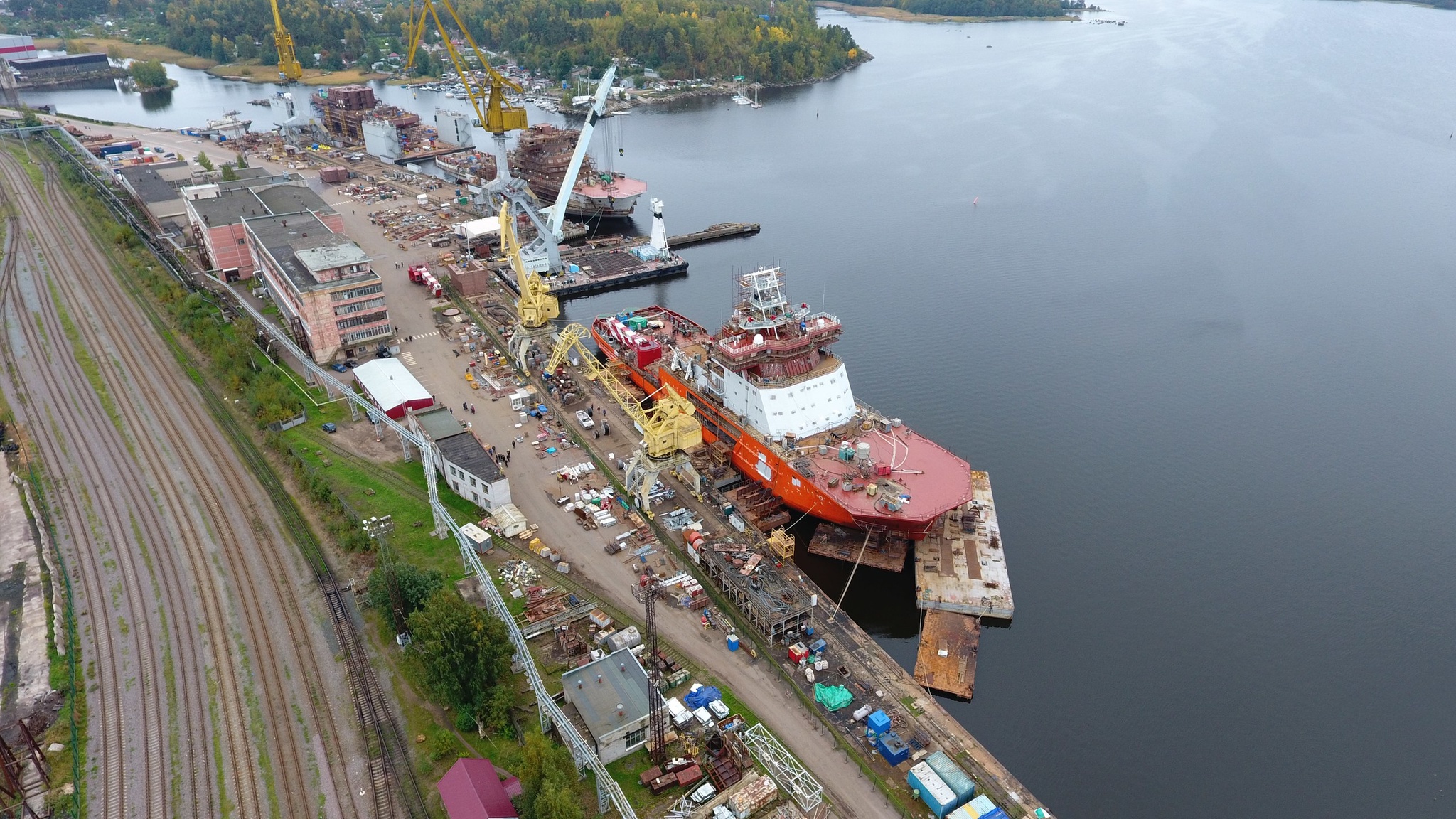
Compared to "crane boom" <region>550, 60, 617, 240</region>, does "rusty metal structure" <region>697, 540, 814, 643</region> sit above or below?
below

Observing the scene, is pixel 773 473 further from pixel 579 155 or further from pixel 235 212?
pixel 235 212

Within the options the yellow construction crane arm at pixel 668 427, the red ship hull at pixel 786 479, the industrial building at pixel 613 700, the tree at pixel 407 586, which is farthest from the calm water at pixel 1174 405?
the tree at pixel 407 586

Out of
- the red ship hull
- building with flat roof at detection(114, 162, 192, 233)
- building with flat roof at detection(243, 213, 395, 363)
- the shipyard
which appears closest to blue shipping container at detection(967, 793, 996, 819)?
the shipyard

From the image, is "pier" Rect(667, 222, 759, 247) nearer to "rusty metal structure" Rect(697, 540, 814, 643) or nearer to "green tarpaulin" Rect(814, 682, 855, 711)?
"rusty metal structure" Rect(697, 540, 814, 643)

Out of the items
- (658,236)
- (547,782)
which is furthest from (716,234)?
(547,782)

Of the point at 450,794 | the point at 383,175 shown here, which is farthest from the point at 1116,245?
the point at 383,175
